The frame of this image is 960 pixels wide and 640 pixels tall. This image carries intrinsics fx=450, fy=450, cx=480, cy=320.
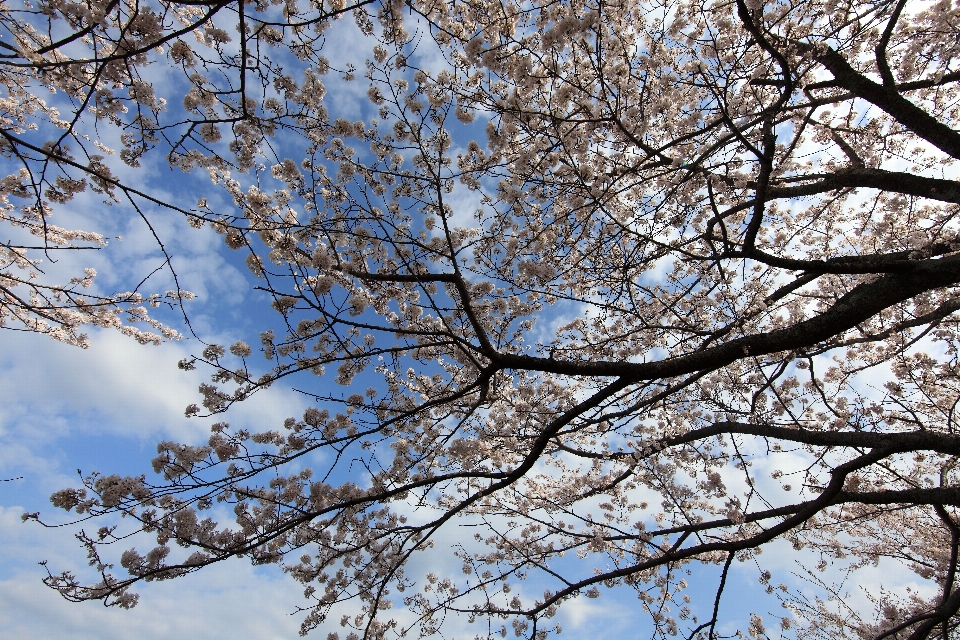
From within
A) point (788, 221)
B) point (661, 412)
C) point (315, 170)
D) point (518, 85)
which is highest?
point (788, 221)

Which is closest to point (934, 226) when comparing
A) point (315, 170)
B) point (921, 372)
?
point (921, 372)

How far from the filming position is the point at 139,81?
3.54 metres

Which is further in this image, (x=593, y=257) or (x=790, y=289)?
(x=593, y=257)

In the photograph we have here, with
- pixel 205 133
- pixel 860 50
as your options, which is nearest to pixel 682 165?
pixel 860 50

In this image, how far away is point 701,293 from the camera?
21.1 ft

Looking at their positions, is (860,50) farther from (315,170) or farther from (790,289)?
(315,170)

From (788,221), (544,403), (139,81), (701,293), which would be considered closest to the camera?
(139,81)

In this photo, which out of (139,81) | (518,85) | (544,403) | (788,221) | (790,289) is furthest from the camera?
(788,221)

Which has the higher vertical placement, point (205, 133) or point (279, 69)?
point (279, 69)

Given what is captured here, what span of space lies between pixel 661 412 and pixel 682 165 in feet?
12.1

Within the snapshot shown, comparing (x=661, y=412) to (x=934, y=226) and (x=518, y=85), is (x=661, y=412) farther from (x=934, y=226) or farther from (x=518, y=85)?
(x=518, y=85)

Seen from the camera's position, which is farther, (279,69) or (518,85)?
(518,85)

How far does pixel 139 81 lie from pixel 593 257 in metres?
4.68

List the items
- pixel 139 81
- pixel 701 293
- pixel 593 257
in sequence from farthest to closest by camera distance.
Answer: pixel 701 293, pixel 593 257, pixel 139 81
